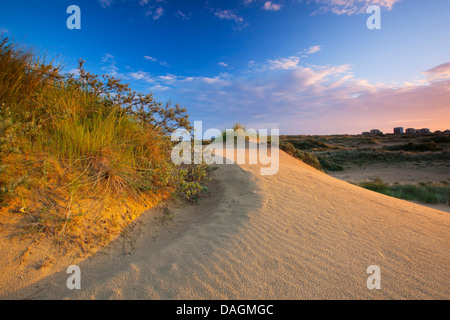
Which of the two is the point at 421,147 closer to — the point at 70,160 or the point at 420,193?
the point at 420,193

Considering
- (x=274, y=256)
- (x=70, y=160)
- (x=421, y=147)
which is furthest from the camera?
(x=421, y=147)

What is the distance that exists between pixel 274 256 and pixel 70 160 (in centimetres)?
294

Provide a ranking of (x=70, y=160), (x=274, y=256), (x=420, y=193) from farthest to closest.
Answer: (x=420, y=193) → (x=70, y=160) → (x=274, y=256)

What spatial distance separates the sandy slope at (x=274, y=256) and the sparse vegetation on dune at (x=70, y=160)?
0.46 metres

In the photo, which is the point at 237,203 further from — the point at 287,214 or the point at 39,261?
the point at 39,261

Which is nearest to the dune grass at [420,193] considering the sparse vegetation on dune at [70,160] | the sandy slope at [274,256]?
the sandy slope at [274,256]

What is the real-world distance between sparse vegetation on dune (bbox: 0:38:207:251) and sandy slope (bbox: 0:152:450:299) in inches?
18.0

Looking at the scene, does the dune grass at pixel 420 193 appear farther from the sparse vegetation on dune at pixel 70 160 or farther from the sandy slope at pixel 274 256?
the sparse vegetation on dune at pixel 70 160

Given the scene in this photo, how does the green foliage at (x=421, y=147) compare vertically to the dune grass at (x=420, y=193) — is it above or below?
above

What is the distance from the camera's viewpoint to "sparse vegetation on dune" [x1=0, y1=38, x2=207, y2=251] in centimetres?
257

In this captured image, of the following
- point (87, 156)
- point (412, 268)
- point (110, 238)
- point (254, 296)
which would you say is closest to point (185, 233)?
point (110, 238)

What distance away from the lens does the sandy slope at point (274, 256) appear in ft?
6.55

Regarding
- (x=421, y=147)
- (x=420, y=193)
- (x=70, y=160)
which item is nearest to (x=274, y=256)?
(x=70, y=160)

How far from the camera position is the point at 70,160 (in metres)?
3.13
